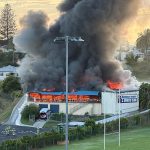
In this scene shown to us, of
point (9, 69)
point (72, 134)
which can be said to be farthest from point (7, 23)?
point (72, 134)

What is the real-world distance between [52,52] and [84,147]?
38.4 metres

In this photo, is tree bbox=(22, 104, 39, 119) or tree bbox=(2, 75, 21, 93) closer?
tree bbox=(22, 104, 39, 119)

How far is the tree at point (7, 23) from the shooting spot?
431ft

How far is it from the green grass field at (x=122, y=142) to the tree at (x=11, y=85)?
3434 centimetres

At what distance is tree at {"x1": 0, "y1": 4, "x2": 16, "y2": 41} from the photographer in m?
132

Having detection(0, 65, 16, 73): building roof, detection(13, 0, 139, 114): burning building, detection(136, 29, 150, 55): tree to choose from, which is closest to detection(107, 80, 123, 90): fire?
detection(13, 0, 139, 114): burning building

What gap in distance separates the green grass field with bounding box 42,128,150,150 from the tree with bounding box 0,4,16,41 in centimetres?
7811

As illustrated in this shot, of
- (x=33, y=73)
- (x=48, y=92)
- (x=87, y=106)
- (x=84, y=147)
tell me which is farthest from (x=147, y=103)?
(x=84, y=147)

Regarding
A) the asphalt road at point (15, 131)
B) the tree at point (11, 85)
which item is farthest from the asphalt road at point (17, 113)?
the tree at point (11, 85)

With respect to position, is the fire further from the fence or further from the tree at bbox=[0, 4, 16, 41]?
the tree at bbox=[0, 4, 16, 41]

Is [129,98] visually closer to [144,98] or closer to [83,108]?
[144,98]

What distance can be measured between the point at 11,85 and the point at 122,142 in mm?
41146

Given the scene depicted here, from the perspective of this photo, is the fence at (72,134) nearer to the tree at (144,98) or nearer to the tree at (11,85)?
the tree at (144,98)

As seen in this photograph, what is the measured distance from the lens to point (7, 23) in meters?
133
